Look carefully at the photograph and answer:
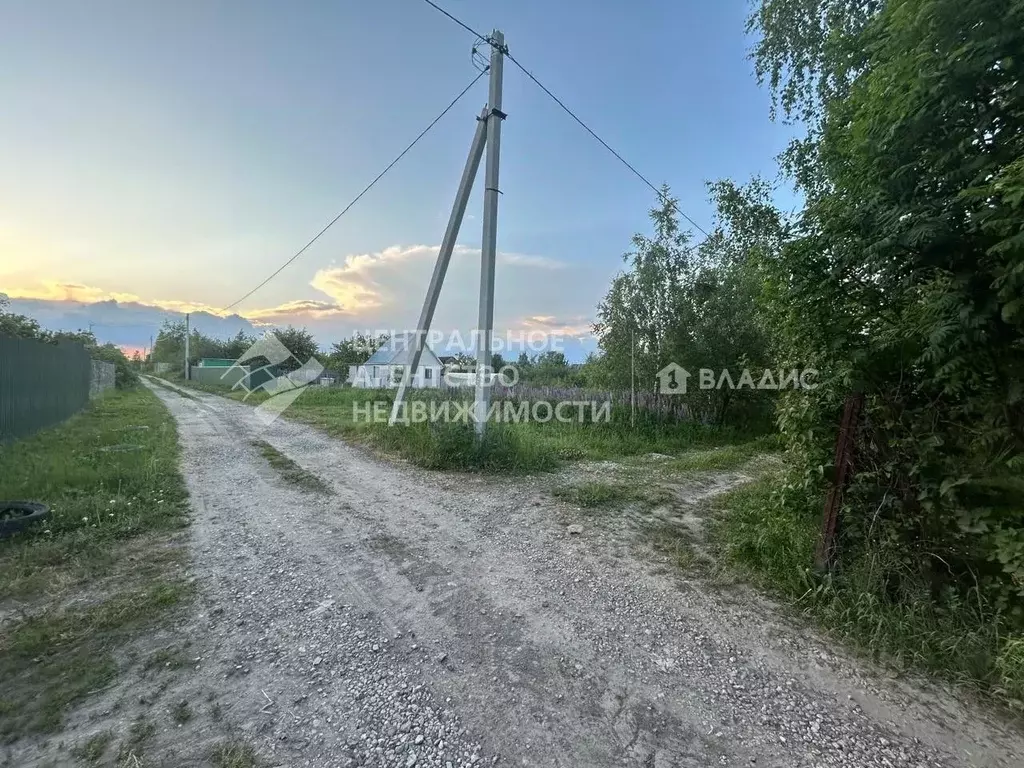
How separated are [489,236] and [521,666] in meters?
5.53

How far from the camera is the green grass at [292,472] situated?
498 centimetres

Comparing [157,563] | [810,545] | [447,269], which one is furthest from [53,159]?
[810,545]

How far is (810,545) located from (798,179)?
5.06 meters

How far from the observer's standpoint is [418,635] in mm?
2225

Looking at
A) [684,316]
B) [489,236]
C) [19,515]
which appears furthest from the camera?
[684,316]

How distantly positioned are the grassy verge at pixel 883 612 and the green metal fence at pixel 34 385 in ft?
31.6

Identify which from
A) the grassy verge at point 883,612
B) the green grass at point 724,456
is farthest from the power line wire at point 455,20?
the grassy verge at point 883,612

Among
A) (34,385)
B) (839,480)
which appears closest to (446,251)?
(839,480)

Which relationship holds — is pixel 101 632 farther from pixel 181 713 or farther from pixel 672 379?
pixel 672 379

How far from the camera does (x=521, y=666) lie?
1993 millimetres

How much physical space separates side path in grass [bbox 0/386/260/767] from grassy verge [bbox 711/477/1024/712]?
114 inches

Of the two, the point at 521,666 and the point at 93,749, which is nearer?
the point at 93,749

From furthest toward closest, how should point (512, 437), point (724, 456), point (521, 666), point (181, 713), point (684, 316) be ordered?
point (684, 316)
point (724, 456)
point (512, 437)
point (521, 666)
point (181, 713)

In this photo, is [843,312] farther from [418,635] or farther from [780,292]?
[418,635]
